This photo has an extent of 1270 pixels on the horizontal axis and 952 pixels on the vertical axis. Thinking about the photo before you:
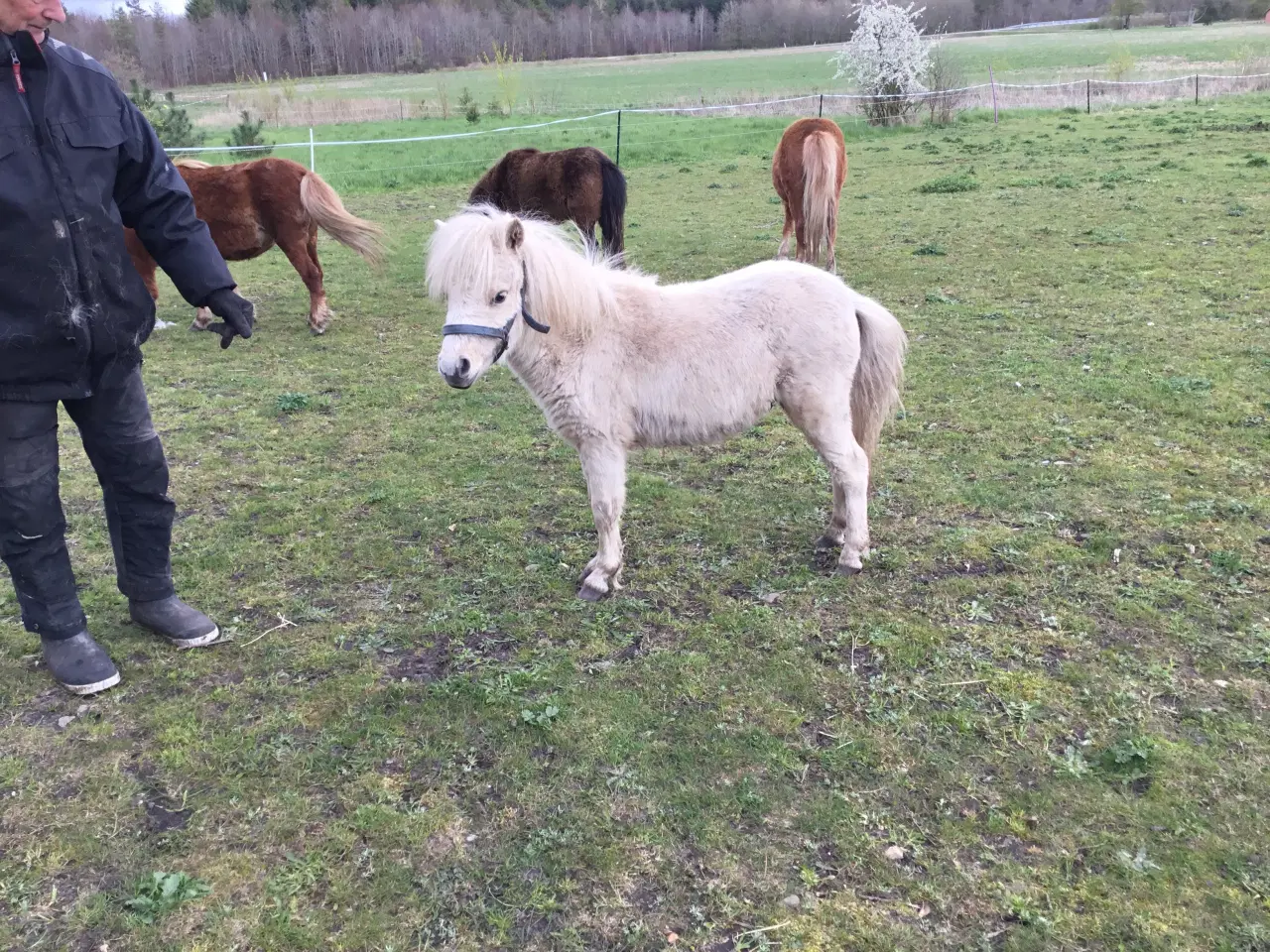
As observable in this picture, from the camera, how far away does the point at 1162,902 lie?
81.4 inches

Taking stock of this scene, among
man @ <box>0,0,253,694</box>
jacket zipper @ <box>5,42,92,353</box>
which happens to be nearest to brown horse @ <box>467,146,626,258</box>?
man @ <box>0,0,253,694</box>

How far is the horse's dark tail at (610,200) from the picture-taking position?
28.2 ft

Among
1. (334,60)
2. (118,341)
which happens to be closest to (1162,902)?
(118,341)

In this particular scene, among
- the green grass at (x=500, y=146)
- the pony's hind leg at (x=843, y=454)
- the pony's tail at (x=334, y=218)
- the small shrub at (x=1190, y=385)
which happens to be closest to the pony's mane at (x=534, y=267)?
the pony's hind leg at (x=843, y=454)

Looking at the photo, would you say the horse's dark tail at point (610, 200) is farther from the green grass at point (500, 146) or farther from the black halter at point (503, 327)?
the green grass at point (500, 146)

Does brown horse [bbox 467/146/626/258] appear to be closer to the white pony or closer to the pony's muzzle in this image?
the white pony

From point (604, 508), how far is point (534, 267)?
1143 mm

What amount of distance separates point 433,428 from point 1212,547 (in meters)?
4.80

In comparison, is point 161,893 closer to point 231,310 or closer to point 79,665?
point 79,665

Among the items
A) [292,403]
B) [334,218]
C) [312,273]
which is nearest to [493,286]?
[292,403]

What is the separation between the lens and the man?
2.49 meters

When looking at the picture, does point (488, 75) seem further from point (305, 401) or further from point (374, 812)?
point (374, 812)

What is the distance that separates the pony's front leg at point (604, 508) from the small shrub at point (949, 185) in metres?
12.6

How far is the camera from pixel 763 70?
164 feet
